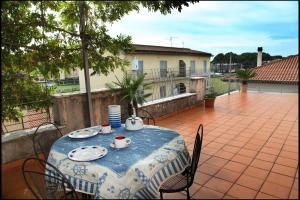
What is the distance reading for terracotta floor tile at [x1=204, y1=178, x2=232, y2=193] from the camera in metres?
2.48

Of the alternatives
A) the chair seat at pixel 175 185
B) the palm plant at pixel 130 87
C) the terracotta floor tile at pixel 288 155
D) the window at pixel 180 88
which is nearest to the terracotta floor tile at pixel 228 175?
the chair seat at pixel 175 185

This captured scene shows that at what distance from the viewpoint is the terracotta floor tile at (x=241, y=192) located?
7.67 feet

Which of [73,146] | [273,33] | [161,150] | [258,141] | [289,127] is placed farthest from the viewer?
[289,127]

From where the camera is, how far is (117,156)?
1742 mm

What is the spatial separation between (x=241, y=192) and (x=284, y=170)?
88 cm

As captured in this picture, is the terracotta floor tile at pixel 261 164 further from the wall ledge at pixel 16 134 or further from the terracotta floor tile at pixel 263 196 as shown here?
the wall ledge at pixel 16 134

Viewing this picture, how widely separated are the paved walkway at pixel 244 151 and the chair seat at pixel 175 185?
46 cm

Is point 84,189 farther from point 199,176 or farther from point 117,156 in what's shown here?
point 199,176

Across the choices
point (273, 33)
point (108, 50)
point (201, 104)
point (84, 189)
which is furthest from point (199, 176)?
point (201, 104)

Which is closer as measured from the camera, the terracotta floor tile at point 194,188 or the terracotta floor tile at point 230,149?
the terracotta floor tile at point 194,188

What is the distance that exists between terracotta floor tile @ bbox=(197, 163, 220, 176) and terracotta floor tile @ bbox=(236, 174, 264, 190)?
326 millimetres

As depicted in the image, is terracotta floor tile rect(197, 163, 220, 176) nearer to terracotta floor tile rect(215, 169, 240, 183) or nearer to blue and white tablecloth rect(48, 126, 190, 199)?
terracotta floor tile rect(215, 169, 240, 183)

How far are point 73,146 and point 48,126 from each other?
4.61 feet

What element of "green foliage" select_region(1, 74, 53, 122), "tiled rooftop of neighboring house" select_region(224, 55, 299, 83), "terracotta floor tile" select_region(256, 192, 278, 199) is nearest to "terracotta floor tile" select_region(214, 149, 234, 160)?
"terracotta floor tile" select_region(256, 192, 278, 199)
